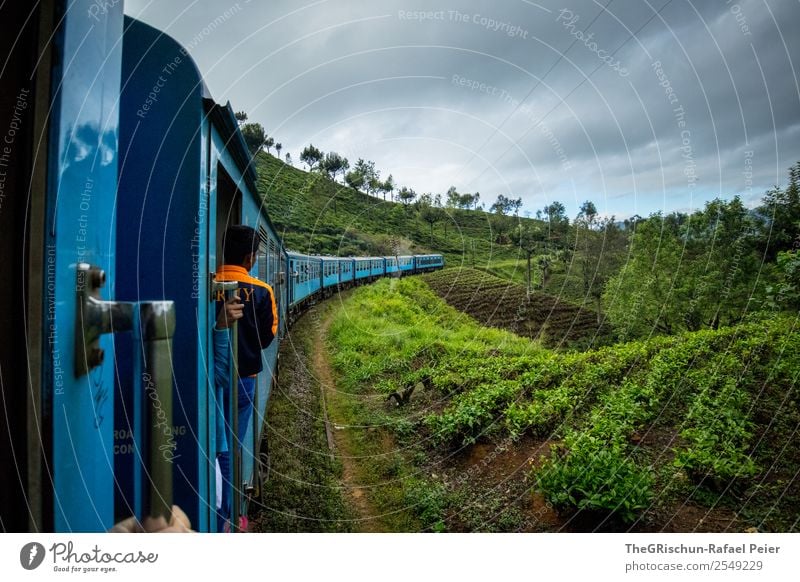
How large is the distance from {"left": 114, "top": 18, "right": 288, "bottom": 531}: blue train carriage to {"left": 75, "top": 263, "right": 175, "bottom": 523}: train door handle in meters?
0.57

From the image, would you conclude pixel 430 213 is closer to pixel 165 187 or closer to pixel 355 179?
pixel 355 179

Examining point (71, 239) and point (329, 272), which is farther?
point (329, 272)

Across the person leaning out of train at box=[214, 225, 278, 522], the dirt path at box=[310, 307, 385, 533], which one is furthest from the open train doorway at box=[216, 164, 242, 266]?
the dirt path at box=[310, 307, 385, 533]

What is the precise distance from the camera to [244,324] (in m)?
2.13

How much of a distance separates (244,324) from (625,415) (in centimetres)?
321

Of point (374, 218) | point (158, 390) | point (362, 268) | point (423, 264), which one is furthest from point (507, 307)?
point (158, 390)

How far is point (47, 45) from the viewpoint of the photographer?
0.73 meters

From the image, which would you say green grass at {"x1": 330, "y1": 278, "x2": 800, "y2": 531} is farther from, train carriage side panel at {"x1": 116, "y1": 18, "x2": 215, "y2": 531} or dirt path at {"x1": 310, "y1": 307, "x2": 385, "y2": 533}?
train carriage side panel at {"x1": 116, "y1": 18, "x2": 215, "y2": 531}

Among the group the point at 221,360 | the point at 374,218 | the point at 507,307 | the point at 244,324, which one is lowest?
the point at 507,307

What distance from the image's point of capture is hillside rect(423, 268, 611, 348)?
25.1 ft

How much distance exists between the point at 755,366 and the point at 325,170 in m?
4.27

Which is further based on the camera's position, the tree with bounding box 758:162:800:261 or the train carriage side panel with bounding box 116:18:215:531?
the tree with bounding box 758:162:800:261
